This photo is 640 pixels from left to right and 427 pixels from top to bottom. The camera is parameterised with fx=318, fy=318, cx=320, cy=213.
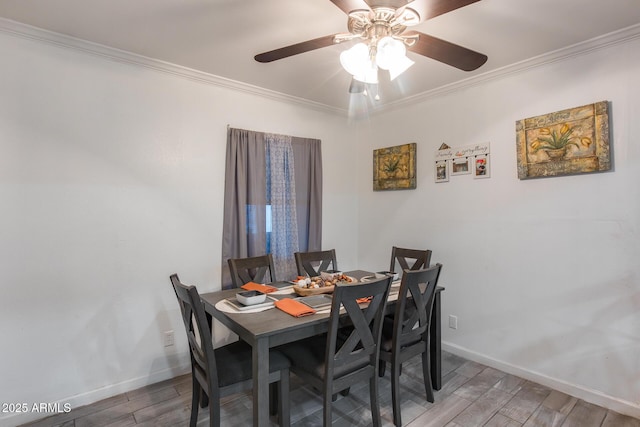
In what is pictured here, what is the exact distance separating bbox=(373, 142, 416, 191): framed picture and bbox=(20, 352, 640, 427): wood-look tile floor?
1.95 m

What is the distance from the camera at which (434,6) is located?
4.59 feet

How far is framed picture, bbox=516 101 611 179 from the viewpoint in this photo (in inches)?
88.0

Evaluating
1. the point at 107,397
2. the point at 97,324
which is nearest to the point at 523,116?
the point at 97,324

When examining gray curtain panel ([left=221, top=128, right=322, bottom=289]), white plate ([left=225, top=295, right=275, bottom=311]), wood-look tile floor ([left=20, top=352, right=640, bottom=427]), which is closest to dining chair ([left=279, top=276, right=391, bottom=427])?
white plate ([left=225, top=295, right=275, bottom=311])

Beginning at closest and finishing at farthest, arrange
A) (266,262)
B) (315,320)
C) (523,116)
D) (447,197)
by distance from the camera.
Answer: (315,320)
(523,116)
(266,262)
(447,197)

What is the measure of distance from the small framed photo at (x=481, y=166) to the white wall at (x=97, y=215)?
234cm

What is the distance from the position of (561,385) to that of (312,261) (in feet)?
7.15

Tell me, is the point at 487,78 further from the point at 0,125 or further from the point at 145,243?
the point at 0,125

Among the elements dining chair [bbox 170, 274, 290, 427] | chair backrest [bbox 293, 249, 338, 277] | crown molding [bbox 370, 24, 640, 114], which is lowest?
dining chair [bbox 170, 274, 290, 427]

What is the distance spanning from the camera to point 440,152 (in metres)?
3.20

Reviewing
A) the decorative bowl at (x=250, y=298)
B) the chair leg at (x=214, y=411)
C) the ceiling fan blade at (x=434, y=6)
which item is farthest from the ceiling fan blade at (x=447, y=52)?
the chair leg at (x=214, y=411)

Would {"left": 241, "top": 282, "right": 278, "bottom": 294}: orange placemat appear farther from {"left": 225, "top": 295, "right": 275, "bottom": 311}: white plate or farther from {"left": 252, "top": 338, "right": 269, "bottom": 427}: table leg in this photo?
{"left": 252, "top": 338, "right": 269, "bottom": 427}: table leg

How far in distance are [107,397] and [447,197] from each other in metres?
3.31

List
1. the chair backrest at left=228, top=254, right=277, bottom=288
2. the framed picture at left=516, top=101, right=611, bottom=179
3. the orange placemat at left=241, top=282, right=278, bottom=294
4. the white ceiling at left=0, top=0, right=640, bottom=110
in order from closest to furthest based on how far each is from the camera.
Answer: the white ceiling at left=0, top=0, right=640, bottom=110
the framed picture at left=516, top=101, right=611, bottom=179
the orange placemat at left=241, top=282, right=278, bottom=294
the chair backrest at left=228, top=254, right=277, bottom=288
